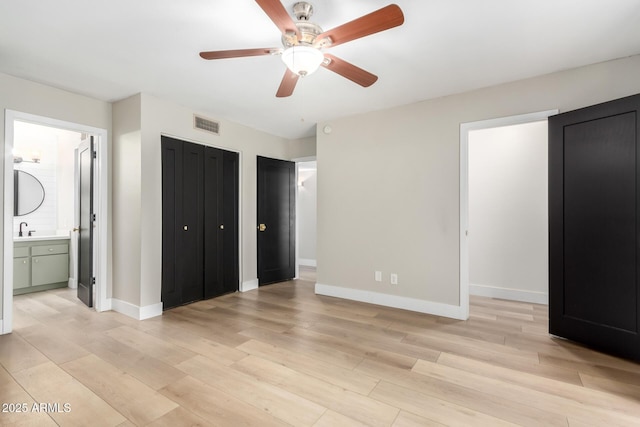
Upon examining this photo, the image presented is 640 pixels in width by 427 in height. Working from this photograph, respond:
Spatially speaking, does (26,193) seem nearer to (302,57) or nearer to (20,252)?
(20,252)

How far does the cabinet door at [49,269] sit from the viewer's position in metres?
4.44

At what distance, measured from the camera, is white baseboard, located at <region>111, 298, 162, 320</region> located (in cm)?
338

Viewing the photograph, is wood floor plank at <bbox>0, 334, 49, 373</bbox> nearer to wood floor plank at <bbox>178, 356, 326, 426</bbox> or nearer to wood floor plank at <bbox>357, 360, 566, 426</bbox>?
wood floor plank at <bbox>178, 356, 326, 426</bbox>

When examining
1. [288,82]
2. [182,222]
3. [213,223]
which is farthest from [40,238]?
[288,82]

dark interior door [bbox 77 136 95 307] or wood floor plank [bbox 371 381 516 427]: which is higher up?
dark interior door [bbox 77 136 95 307]

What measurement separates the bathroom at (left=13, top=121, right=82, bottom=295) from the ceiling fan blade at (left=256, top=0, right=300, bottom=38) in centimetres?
467

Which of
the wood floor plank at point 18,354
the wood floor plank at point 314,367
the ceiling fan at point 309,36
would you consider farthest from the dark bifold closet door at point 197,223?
the ceiling fan at point 309,36

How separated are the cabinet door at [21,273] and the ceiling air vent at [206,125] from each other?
10.5 feet

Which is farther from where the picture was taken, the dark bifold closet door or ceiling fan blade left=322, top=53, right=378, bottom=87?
the dark bifold closet door

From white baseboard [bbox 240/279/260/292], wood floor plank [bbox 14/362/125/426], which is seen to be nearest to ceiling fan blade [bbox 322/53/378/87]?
wood floor plank [bbox 14/362/125/426]

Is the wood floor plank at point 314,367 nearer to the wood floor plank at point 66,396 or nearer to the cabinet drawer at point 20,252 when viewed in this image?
the wood floor plank at point 66,396

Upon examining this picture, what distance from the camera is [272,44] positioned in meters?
2.40

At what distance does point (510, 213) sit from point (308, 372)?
11.8ft

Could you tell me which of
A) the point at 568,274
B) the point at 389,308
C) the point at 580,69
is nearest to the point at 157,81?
the point at 389,308
